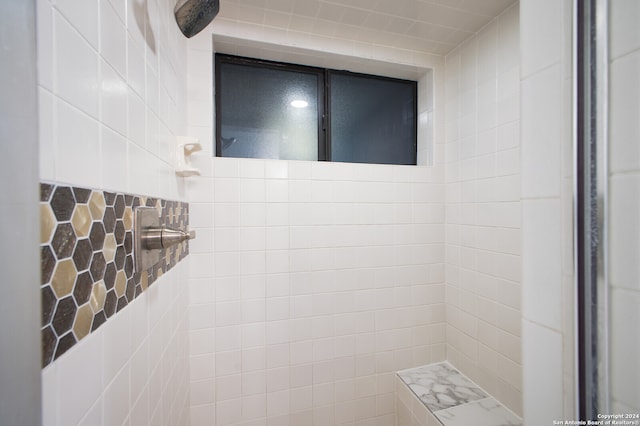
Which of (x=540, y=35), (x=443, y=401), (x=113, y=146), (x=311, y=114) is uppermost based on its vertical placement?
(x=311, y=114)

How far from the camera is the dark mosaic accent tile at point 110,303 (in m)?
0.46

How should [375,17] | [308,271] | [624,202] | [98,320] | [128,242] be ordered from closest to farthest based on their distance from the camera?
[624,202] → [98,320] → [128,242] → [375,17] → [308,271]

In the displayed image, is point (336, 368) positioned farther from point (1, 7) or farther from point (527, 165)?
point (1, 7)

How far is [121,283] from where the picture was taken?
523mm

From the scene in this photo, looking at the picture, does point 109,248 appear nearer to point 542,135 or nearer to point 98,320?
point 98,320

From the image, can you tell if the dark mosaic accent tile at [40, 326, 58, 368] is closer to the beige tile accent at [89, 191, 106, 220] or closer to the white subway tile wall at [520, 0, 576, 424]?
the beige tile accent at [89, 191, 106, 220]

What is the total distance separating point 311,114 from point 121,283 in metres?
1.30

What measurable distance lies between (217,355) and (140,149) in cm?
107

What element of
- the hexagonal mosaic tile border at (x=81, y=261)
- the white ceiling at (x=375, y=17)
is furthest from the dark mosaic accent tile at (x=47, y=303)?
the white ceiling at (x=375, y=17)

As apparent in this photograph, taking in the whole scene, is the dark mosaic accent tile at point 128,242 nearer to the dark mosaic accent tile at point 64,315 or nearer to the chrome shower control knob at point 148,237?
the chrome shower control knob at point 148,237

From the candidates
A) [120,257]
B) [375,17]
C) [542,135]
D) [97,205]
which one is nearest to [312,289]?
[120,257]

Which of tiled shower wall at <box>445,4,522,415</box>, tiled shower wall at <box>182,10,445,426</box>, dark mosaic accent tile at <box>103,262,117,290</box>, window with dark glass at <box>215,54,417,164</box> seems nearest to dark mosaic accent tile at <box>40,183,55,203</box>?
dark mosaic accent tile at <box>103,262,117,290</box>

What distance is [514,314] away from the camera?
3.84 ft

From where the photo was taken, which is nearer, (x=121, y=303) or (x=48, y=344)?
(x=48, y=344)
